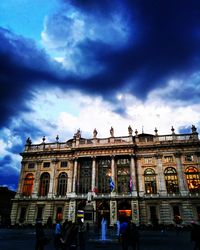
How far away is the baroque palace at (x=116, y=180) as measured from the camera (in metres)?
38.3

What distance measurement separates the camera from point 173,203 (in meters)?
38.2

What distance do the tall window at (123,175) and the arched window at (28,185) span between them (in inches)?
720

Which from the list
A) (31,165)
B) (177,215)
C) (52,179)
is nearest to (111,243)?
(177,215)

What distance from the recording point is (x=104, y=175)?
4262 centimetres

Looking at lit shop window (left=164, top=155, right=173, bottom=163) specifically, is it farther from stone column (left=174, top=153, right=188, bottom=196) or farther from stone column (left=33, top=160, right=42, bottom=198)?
stone column (left=33, top=160, right=42, bottom=198)

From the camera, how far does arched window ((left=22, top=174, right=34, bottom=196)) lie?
44.9 meters

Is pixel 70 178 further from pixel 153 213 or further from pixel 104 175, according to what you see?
pixel 153 213

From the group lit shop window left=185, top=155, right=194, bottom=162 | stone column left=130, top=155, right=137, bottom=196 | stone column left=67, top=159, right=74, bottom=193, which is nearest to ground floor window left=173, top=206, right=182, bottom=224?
stone column left=130, top=155, right=137, bottom=196

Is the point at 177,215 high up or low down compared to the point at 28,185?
down

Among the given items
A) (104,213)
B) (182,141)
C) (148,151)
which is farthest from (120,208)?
(182,141)

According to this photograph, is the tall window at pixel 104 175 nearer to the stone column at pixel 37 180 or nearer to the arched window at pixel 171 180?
the arched window at pixel 171 180

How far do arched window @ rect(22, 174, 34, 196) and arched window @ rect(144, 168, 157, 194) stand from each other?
23360 millimetres

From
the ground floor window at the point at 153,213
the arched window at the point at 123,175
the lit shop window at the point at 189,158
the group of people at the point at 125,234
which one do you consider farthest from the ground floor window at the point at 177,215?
the group of people at the point at 125,234

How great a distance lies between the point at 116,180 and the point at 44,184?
49.7ft
